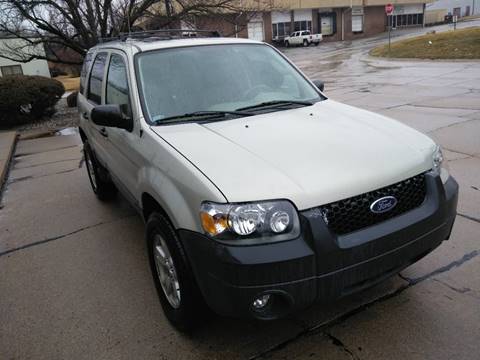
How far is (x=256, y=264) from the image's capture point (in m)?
2.09

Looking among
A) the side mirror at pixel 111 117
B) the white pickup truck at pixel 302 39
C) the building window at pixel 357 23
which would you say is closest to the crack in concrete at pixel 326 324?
the side mirror at pixel 111 117

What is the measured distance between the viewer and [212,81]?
3.48 m

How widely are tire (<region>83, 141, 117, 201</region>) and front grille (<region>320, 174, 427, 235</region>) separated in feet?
11.5

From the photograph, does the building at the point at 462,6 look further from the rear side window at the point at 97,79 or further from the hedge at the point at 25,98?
the rear side window at the point at 97,79

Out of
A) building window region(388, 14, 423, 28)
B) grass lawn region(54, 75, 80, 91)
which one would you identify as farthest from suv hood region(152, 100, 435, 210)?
building window region(388, 14, 423, 28)

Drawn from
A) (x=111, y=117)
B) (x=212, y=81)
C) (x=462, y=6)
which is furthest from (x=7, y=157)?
(x=462, y=6)

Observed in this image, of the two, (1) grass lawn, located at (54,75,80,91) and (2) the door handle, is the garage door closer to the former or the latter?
(1) grass lawn, located at (54,75,80,91)

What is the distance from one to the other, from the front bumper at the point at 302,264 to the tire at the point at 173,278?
156 mm

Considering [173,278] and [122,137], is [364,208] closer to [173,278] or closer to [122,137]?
[173,278]

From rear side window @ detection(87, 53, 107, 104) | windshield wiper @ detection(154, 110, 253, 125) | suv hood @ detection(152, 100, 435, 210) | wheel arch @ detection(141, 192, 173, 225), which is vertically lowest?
wheel arch @ detection(141, 192, 173, 225)

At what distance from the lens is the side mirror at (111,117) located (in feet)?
10.4

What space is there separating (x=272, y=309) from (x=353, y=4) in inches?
2482

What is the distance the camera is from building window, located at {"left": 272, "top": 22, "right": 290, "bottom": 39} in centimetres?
5475

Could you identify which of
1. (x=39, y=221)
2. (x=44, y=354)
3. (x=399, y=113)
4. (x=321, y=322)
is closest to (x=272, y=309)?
(x=321, y=322)
